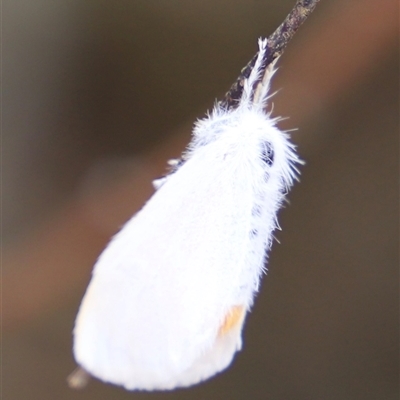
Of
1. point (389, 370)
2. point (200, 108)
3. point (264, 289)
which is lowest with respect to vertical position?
point (389, 370)

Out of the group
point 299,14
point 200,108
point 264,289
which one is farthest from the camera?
point 264,289

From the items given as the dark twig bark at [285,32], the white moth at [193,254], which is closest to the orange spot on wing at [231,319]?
the white moth at [193,254]

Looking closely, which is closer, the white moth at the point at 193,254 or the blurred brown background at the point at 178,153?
the white moth at the point at 193,254

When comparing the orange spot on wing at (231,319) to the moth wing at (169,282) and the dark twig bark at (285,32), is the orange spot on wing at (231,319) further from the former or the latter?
the dark twig bark at (285,32)

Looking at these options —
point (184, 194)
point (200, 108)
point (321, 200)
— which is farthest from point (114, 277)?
point (321, 200)

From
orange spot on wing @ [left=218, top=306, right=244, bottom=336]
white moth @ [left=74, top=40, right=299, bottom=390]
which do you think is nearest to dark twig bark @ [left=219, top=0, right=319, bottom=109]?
white moth @ [left=74, top=40, right=299, bottom=390]

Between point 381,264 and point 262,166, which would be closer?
point 262,166

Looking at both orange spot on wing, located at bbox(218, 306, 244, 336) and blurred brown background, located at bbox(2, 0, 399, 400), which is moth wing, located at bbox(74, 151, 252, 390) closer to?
orange spot on wing, located at bbox(218, 306, 244, 336)

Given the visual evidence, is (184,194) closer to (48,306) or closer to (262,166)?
(262,166)
